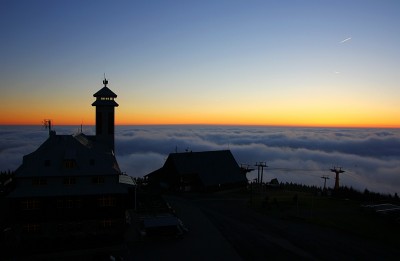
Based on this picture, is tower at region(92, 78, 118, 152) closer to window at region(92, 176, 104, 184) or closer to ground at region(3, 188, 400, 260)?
window at region(92, 176, 104, 184)

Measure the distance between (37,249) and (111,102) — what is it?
65.2ft

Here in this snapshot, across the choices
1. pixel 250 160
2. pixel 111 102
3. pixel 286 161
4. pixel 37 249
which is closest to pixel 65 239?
pixel 37 249

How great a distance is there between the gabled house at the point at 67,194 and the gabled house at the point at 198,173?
26.3 m

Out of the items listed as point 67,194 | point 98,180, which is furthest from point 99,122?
point 67,194

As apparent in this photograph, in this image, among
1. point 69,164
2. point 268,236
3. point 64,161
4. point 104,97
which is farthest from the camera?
point 104,97

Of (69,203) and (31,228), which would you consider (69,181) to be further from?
(31,228)

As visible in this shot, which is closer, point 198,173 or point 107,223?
point 107,223

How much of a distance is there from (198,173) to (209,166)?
3541 millimetres

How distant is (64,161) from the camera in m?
32.2

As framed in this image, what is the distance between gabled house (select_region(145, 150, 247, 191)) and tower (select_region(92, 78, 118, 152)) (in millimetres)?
19103

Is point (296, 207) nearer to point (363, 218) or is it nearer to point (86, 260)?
point (363, 218)

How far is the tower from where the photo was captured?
43.5 meters

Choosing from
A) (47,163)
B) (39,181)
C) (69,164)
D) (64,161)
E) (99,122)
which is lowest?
(39,181)

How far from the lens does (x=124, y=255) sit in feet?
96.8
